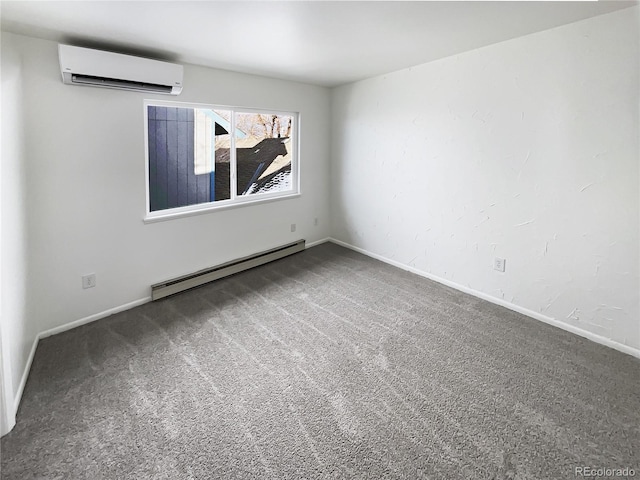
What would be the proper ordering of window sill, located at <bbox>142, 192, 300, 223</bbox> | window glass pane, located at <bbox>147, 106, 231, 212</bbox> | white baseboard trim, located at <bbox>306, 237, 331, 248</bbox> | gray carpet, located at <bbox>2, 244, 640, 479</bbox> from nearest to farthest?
gray carpet, located at <bbox>2, 244, 640, 479</bbox>, window sill, located at <bbox>142, 192, 300, 223</bbox>, window glass pane, located at <bbox>147, 106, 231, 212</bbox>, white baseboard trim, located at <bbox>306, 237, 331, 248</bbox>

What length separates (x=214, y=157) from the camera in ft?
12.6

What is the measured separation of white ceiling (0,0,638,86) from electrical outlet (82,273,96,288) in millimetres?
1726

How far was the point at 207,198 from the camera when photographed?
3.78 meters

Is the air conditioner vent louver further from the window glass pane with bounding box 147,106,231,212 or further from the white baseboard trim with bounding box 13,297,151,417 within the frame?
the white baseboard trim with bounding box 13,297,151,417

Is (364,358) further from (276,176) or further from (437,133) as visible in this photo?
(276,176)

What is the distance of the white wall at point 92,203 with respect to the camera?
242cm

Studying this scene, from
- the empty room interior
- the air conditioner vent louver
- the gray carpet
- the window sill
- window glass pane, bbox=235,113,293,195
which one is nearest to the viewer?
the gray carpet

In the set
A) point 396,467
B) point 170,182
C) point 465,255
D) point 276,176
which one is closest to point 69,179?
point 170,182

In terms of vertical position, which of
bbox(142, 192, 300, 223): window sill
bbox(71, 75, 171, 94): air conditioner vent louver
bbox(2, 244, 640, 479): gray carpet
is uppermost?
bbox(71, 75, 171, 94): air conditioner vent louver

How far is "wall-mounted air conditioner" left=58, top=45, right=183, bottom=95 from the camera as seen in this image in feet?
7.81

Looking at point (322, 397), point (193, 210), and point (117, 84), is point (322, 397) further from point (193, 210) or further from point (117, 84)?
point (117, 84)

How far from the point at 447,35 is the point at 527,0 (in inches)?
25.1

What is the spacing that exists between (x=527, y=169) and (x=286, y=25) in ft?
7.02

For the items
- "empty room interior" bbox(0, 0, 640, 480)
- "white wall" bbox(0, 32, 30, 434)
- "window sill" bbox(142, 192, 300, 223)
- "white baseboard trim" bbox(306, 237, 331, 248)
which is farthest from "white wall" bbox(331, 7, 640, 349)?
"white wall" bbox(0, 32, 30, 434)
